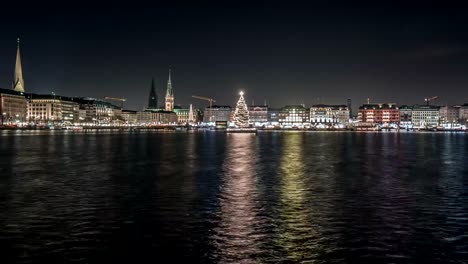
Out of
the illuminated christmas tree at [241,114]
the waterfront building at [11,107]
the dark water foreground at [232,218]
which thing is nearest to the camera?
the dark water foreground at [232,218]

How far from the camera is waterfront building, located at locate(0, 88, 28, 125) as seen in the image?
180 m

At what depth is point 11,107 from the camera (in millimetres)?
187375

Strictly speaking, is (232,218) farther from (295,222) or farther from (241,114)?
(241,114)

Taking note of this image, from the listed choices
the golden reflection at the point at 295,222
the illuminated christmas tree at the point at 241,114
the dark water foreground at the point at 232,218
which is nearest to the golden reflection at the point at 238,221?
the dark water foreground at the point at 232,218

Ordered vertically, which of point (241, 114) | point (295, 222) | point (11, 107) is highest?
point (11, 107)

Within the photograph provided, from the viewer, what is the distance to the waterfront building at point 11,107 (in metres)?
180

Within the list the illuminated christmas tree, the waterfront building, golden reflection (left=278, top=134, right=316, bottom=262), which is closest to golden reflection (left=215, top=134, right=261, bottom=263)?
golden reflection (left=278, top=134, right=316, bottom=262)

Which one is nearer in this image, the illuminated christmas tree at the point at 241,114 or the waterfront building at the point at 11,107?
the illuminated christmas tree at the point at 241,114

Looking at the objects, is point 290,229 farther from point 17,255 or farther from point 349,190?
point 349,190

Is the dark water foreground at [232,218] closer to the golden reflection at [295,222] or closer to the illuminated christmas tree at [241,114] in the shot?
the golden reflection at [295,222]

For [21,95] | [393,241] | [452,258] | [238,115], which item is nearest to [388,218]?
[393,241]

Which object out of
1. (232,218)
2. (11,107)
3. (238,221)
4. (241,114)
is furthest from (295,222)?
(11,107)

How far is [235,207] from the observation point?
66.7 feet

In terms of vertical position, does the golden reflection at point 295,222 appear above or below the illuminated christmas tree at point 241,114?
below
